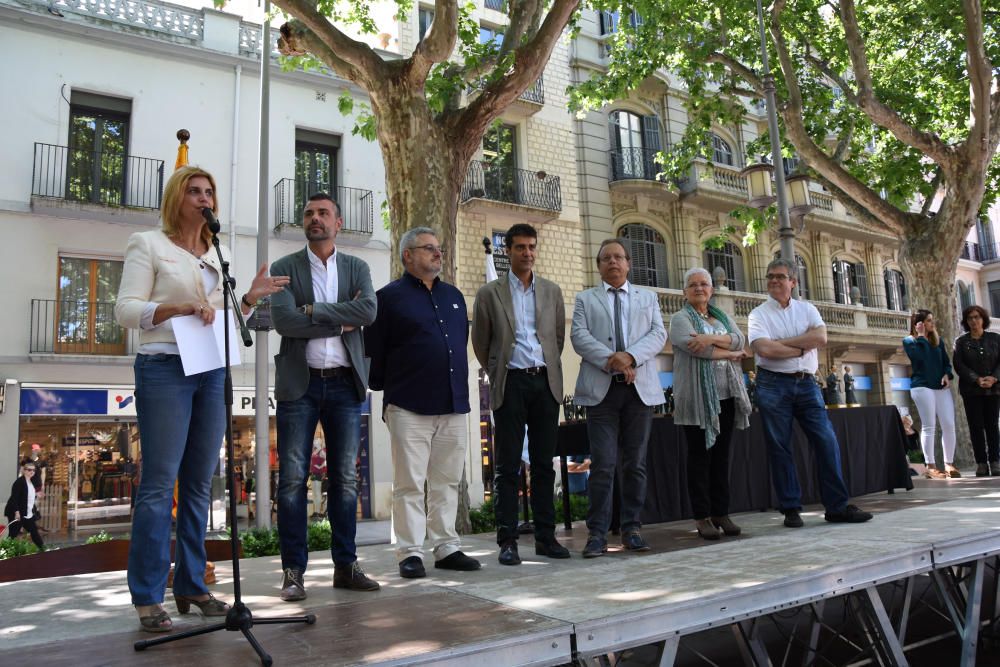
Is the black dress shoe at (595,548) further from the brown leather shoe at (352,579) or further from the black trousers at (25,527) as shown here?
the black trousers at (25,527)

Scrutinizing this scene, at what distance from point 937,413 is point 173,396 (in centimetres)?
817

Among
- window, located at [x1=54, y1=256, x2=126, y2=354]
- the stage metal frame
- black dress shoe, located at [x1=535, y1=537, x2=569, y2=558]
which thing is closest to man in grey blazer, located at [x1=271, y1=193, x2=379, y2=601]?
black dress shoe, located at [x1=535, y1=537, x2=569, y2=558]

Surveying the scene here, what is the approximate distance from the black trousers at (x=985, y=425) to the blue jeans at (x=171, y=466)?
26.8 ft

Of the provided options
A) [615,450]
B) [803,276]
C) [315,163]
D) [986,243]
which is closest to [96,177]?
[315,163]

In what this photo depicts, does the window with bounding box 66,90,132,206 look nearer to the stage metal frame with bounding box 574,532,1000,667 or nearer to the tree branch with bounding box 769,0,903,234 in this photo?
the tree branch with bounding box 769,0,903,234

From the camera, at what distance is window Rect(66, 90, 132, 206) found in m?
14.0

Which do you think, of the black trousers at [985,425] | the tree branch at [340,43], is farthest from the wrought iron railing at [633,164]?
the tree branch at [340,43]

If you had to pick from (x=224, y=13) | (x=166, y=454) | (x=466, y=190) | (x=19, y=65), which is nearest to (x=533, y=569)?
(x=166, y=454)

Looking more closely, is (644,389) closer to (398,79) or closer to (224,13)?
(398,79)

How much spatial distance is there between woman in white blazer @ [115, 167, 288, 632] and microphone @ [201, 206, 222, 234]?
0.20 ft

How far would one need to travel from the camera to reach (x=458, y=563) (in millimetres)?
4082

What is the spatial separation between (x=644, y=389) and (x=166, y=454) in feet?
9.09

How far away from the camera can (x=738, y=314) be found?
2020cm

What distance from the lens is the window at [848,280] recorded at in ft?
80.4
